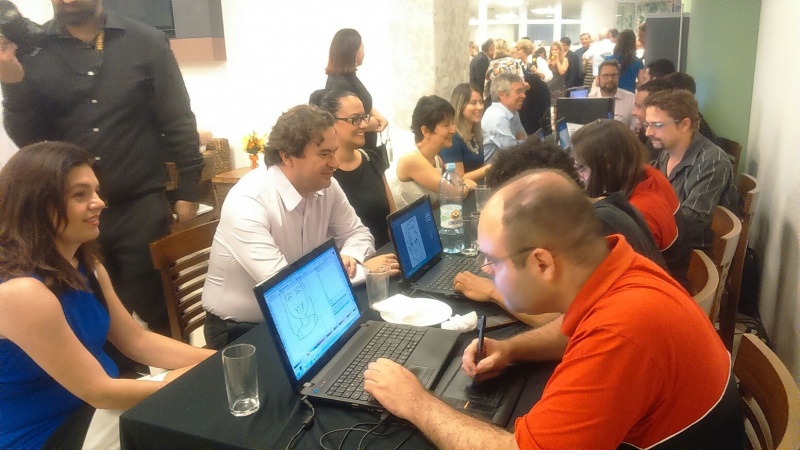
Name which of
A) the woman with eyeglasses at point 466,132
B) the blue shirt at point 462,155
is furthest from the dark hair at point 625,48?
the blue shirt at point 462,155

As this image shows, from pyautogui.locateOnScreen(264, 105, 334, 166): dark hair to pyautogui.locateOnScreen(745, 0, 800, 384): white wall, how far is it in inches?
80.3

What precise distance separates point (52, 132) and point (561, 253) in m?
1.99

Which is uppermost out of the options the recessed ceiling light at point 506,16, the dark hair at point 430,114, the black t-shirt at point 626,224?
the recessed ceiling light at point 506,16

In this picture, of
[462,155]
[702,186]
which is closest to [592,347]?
[702,186]

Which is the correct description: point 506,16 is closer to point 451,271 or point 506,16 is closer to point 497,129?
point 497,129

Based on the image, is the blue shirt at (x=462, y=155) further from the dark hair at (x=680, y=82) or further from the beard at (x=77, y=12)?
the beard at (x=77, y=12)

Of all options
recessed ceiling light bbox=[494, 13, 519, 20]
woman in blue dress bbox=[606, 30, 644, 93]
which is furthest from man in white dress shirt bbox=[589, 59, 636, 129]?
recessed ceiling light bbox=[494, 13, 519, 20]

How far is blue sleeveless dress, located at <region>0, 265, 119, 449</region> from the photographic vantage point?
1.37 meters

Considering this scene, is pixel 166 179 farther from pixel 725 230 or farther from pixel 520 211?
pixel 725 230

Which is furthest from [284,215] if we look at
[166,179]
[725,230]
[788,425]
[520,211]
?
[725,230]

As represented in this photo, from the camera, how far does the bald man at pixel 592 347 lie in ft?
3.01

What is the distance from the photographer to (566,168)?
6.56 feet

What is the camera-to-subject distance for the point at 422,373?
132cm

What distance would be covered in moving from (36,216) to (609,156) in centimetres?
170
